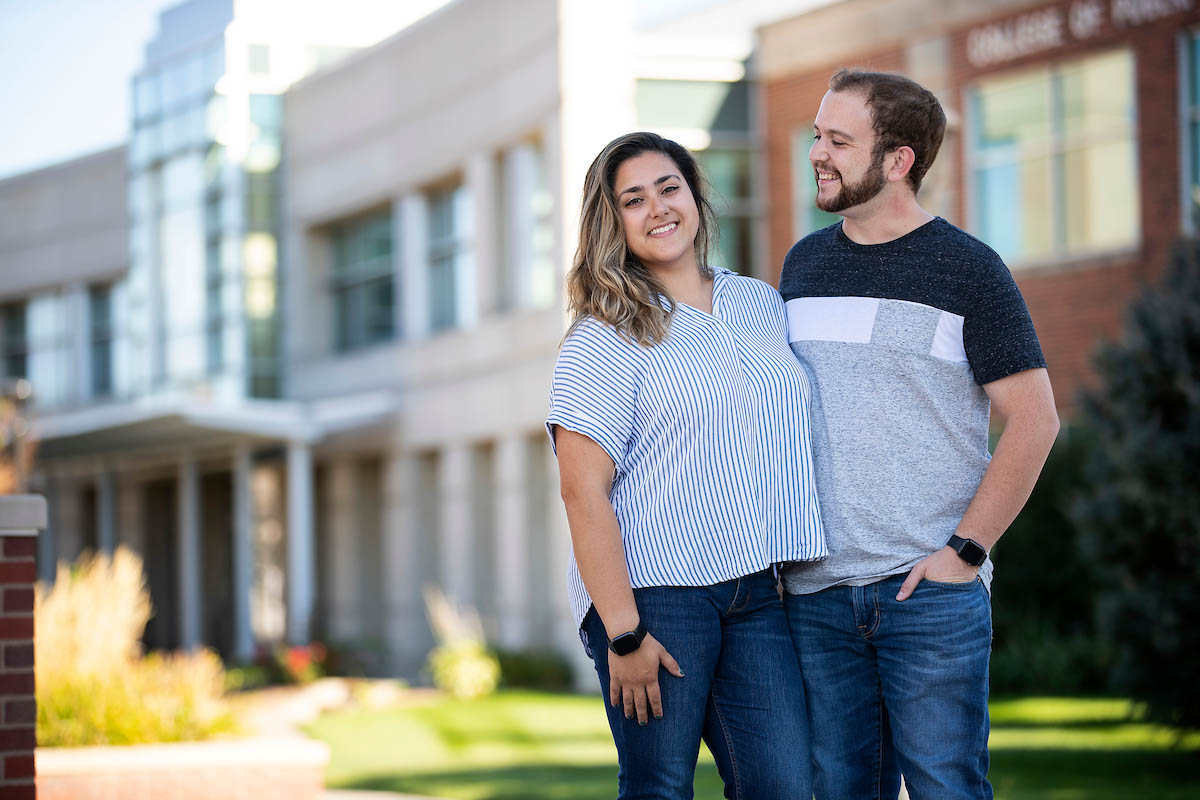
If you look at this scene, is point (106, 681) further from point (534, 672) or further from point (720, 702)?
point (534, 672)

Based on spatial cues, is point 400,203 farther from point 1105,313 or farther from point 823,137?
point 823,137

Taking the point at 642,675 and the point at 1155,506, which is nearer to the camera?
the point at 642,675

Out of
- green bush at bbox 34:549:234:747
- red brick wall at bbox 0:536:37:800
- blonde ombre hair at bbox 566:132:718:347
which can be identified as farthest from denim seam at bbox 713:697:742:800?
green bush at bbox 34:549:234:747

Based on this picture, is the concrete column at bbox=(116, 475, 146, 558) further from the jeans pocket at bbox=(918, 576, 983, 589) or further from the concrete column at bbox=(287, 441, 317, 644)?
the jeans pocket at bbox=(918, 576, 983, 589)

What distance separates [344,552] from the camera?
24859mm

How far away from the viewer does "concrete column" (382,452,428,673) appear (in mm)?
23094

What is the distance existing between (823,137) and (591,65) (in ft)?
50.1

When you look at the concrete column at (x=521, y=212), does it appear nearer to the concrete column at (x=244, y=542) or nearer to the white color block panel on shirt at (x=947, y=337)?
the concrete column at (x=244, y=542)

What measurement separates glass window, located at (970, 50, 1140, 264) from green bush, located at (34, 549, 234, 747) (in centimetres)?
1111

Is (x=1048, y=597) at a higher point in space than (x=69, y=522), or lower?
lower

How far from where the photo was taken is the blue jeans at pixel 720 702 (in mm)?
3504

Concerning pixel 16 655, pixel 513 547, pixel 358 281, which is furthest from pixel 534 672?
pixel 16 655

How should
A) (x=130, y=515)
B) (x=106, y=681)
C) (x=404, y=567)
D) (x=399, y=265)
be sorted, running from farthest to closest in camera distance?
1. (x=130, y=515)
2. (x=399, y=265)
3. (x=404, y=567)
4. (x=106, y=681)

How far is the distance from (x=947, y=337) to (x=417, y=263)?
19791 mm
